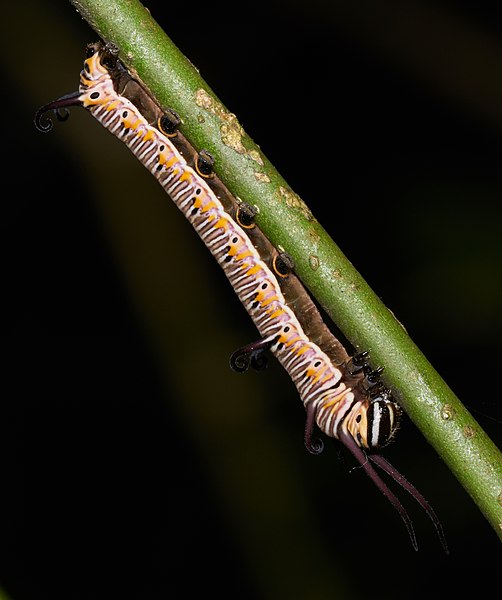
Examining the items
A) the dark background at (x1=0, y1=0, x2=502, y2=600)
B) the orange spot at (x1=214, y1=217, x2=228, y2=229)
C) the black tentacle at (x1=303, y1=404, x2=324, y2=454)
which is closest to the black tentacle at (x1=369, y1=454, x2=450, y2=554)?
the black tentacle at (x1=303, y1=404, x2=324, y2=454)

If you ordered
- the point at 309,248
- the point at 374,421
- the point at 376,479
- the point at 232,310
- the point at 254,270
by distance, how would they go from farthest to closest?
the point at 232,310 → the point at 254,270 → the point at 374,421 → the point at 376,479 → the point at 309,248

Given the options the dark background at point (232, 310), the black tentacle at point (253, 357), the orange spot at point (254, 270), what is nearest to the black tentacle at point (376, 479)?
the black tentacle at point (253, 357)

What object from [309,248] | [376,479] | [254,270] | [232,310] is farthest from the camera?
[232,310]

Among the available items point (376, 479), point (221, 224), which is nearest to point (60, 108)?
point (221, 224)

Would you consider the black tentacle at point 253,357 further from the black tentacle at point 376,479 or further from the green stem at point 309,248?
the green stem at point 309,248

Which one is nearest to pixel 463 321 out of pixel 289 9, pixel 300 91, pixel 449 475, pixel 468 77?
pixel 449 475

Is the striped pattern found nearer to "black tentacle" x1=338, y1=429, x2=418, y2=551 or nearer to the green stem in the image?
"black tentacle" x1=338, y1=429, x2=418, y2=551

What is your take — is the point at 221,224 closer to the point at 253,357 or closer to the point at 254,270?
the point at 254,270
